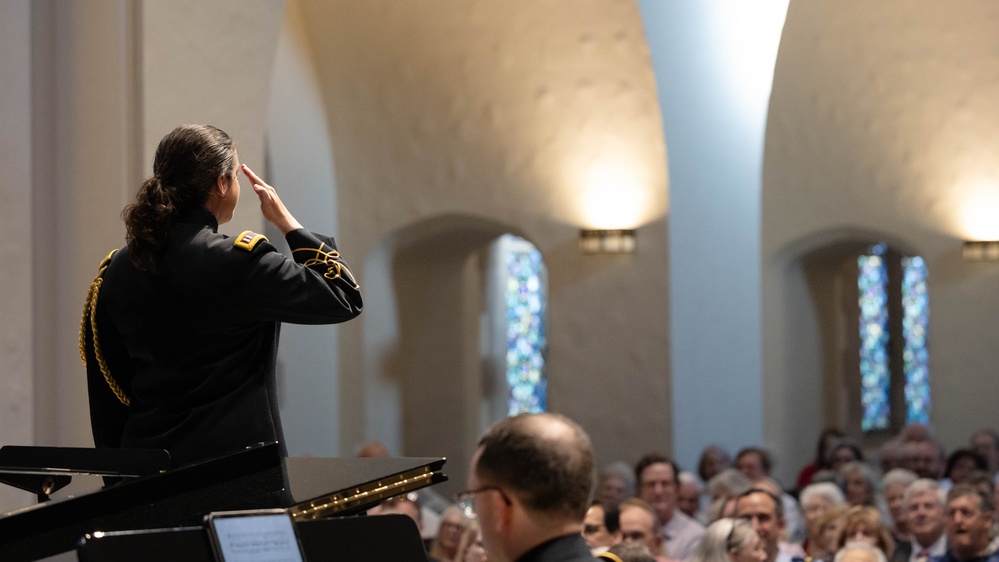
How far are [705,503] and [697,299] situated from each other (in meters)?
1.79

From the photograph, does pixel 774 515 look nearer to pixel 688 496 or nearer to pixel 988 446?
pixel 688 496

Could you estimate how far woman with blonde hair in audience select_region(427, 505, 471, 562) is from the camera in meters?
7.20

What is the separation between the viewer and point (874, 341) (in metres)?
15.7

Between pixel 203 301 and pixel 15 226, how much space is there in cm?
211

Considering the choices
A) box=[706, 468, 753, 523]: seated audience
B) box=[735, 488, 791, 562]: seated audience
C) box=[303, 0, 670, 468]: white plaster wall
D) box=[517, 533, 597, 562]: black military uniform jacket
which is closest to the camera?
box=[517, 533, 597, 562]: black military uniform jacket

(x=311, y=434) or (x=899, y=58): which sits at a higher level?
(x=899, y=58)

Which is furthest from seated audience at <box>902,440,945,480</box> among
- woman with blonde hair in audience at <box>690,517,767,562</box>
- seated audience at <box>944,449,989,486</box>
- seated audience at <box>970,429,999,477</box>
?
woman with blonde hair in audience at <box>690,517,767,562</box>

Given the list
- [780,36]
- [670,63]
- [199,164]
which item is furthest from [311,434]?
[199,164]

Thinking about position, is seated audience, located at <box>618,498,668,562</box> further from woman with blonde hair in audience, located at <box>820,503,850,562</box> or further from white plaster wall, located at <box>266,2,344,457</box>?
white plaster wall, located at <box>266,2,344,457</box>

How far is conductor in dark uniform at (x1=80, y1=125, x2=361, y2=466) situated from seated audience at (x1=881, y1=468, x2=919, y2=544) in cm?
519

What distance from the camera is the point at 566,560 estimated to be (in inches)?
86.1

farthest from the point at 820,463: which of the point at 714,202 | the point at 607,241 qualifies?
the point at 607,241

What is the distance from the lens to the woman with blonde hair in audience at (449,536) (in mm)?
7203

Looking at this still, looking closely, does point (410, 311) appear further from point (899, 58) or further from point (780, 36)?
point (899, 58)
